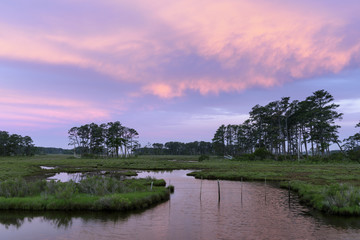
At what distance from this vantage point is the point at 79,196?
84.6 ft

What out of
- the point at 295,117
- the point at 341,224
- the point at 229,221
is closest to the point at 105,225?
the point at 229,221

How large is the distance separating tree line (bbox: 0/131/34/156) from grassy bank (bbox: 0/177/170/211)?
143 metres

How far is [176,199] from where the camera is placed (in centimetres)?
3008

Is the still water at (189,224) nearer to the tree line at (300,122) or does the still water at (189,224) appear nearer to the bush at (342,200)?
the bush at (342,200)

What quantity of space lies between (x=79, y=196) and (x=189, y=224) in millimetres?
11872

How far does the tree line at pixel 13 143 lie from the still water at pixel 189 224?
149 m

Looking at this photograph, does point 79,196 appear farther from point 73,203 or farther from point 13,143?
point 13,143

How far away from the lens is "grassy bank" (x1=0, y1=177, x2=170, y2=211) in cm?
2394

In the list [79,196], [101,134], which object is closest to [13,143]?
[101,134]

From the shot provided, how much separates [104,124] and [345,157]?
13160 centimetres

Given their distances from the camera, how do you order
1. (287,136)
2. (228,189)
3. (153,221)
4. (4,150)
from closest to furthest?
(153,221), (228,189), (287,136), (4,150)

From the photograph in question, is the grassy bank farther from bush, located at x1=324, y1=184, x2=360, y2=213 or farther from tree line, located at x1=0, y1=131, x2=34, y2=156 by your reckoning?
tree line, located at x1=0, y1=131, x2=34, y2=156

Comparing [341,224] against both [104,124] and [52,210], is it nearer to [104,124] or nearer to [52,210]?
[52,210]

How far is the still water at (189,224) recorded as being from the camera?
17.9 metres
